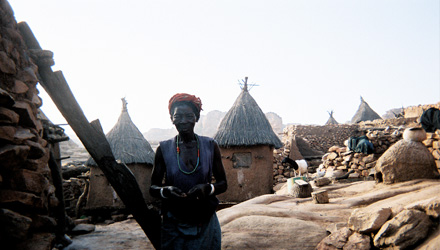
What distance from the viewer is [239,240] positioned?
3.86 m

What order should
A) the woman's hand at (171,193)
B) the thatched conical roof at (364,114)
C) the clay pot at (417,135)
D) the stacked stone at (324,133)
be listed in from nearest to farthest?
the woman's hand at (171,193) → the clay pot at (417,135) → the stacked stone at (324,133) → the thatched conical roof at (364,114)

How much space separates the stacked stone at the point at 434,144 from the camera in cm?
605

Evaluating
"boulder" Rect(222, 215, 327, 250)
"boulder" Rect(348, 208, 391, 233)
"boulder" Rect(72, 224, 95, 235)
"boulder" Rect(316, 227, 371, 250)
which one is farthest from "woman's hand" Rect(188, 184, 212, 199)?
"boulder" Rect(72, 224, 95, 235)

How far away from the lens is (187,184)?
2.26 m

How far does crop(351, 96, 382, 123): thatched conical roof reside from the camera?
28125 mm

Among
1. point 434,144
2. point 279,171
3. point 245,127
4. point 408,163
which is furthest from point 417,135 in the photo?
point 279,171

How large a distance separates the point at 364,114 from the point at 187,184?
95.8 feet

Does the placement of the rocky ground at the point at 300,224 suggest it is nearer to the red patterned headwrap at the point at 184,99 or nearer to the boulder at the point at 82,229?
the boulder at the point at 82,229

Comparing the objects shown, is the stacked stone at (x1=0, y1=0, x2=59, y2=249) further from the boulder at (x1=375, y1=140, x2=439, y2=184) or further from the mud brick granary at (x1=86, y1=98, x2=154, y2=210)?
the mud brick granary at (x1=86, y1=98, x2=154, y2=210)

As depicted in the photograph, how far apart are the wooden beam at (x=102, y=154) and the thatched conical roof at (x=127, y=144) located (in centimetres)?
850

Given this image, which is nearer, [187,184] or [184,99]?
[187,184]

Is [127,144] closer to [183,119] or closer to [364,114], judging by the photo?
[183,119]

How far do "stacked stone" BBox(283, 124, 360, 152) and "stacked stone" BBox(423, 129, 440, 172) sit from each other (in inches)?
515

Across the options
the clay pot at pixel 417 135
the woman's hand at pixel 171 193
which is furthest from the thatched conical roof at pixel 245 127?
the woman's hand at pixel 171 193
